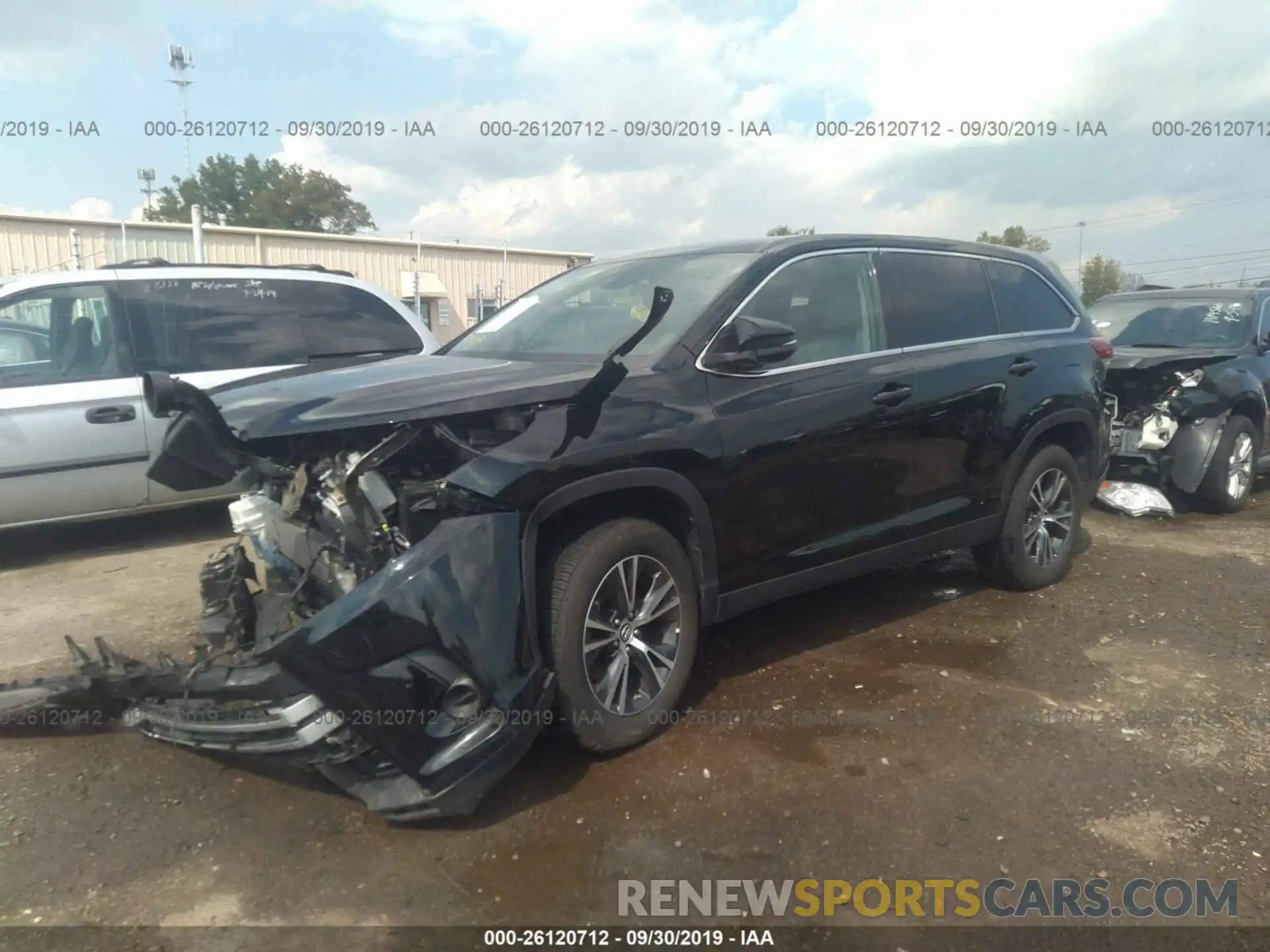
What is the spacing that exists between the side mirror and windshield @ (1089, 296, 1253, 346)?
5587 mm

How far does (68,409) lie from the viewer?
578 cm

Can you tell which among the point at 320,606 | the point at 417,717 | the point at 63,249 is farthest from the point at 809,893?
the point at 63,249

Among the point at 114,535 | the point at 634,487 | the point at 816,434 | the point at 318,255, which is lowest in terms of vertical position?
the point at 114,535

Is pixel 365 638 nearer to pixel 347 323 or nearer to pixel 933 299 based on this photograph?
pixel 933 299

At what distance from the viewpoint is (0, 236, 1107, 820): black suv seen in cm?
279

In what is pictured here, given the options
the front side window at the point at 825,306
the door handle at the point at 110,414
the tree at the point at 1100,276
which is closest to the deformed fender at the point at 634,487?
the front side window at the point at 825,306

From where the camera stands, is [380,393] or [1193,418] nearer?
[380,393]

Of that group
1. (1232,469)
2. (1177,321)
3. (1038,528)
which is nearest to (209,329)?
(1038,528)

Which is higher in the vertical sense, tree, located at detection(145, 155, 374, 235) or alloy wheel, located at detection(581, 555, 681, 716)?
tree, located at detection(145, 155, 374, 235)

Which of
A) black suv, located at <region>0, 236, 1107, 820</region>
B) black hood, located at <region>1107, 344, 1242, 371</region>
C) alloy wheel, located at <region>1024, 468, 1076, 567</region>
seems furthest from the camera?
black hood, located at <region>1107, 344, 1242, 371</region>

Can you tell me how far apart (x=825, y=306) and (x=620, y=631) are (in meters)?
1.83

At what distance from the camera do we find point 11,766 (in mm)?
3475

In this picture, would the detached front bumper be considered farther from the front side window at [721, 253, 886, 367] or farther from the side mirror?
the front side window at [721, 253, 886, 367]

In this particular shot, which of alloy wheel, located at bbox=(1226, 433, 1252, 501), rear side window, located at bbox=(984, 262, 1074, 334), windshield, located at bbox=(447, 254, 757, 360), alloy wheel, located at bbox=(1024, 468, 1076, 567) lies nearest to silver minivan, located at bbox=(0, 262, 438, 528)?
windshield, located at bbox=(447, 254, 757, 360)
